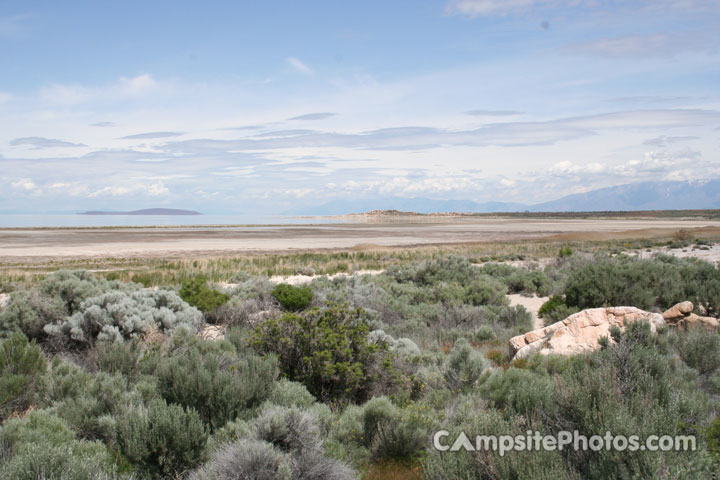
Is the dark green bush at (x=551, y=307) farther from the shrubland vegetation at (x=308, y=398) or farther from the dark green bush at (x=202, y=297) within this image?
the dark green bush at (x=202, y=297)

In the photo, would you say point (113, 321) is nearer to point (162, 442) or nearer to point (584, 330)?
point (162, 442)

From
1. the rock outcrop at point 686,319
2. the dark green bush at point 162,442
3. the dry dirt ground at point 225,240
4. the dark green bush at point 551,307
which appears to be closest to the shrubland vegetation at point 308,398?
the dark green bush at point 162,442

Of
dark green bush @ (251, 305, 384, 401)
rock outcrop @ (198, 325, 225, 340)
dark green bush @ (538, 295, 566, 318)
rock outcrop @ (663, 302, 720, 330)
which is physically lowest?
dark green bush @ (538, 295, 566, 318)

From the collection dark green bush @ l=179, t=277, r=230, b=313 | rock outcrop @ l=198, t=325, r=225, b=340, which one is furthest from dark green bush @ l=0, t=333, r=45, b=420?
dark green bush @ l=179, t=277, r=230, b=313

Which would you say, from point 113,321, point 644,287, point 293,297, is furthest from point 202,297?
point 644,287

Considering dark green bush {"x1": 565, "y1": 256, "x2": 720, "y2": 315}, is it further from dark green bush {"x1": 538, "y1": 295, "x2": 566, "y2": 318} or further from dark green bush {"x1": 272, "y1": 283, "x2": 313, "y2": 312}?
dark green bush {"x1": 272, "y1": 283, "x2": 313, "y2": 312}

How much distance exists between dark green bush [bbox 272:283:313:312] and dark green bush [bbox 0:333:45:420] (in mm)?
6277

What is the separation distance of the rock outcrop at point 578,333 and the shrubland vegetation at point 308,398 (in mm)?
462

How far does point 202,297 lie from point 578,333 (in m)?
8.03

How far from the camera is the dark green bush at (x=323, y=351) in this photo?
6137mm

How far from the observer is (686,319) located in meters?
9.12

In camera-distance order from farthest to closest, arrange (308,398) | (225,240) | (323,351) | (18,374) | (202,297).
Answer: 1. (225,240)
2. (202,297)
3. (323,351)
4. (18,374)
5. (308,398)

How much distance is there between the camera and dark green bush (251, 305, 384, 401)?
614 centimetres

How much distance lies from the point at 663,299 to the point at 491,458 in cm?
1073
